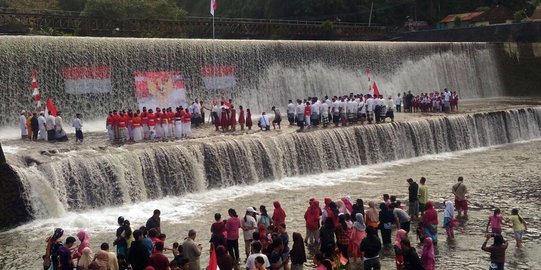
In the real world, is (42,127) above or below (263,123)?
above

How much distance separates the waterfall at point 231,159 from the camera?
1550cm

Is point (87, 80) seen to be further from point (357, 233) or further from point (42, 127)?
point (357, 233)

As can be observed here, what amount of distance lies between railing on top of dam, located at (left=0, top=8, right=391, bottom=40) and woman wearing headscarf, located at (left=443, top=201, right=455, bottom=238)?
2302 centimetres

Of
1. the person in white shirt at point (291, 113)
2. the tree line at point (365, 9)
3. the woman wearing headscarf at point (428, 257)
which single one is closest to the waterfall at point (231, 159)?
the person in white shirt at point (291, 113)

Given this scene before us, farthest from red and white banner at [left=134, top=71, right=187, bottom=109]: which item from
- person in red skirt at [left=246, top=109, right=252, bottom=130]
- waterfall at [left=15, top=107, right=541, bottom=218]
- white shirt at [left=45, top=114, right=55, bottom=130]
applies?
waterfall at [left=15, top=107, right=541, bottom=218]

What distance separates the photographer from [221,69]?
1089 inches

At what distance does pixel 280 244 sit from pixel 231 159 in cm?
985

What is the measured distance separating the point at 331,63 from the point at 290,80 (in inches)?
123

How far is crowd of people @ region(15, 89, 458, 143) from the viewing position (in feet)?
62.8

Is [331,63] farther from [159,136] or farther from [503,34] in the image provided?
[503,34]

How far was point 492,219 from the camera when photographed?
11438 mm

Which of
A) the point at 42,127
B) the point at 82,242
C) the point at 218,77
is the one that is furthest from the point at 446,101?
the point at 82,242

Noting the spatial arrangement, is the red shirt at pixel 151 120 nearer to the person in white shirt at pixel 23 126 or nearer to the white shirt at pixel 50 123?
the white shirt at pixel 50 123

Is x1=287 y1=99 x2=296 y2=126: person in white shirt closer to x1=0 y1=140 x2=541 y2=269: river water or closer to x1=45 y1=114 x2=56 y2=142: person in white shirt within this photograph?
x1=0 y1=140 x2=541 y2=269: river water
